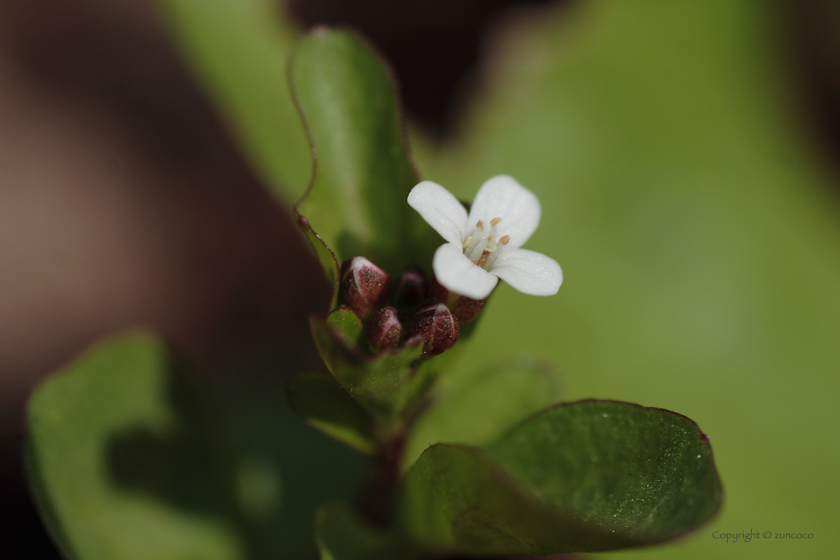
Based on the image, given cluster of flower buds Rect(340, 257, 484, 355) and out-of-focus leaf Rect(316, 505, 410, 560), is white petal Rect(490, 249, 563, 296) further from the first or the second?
out-of-focus leaf Rect(316, 505, 410, 560)

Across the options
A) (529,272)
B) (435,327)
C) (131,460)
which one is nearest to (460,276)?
(435,327)

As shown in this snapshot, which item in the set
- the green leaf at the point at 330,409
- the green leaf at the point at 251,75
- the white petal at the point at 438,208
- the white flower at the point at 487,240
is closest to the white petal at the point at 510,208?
the white flower at the point at 487,240

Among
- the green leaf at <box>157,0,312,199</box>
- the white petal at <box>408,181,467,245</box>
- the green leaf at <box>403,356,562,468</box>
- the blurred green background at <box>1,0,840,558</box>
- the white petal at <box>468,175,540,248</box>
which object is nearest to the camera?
the white petal at <box>408,181,467,245</box>

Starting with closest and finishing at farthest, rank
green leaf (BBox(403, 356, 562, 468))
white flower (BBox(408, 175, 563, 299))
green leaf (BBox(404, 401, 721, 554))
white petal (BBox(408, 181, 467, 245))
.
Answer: green leaf (BBox(404, 401, 721, 554))
white flower (BBox(408, 175, 563, 299))
white petal (BBox(408, 181, 467, 245))
green leaf (BBox(403, 356, 562, 468))

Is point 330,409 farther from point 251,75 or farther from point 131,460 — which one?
point 251,75

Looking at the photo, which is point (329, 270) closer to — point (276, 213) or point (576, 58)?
point (276, 213)

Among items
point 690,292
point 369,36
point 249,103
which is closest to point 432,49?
point 369,36

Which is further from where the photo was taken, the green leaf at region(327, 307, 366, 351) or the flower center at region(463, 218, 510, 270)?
the flower center at region(463, 218, 510, 270)

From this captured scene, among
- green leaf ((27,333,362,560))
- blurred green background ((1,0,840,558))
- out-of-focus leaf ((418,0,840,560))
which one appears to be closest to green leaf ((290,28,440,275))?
green leaf ((27,333,362,560))
